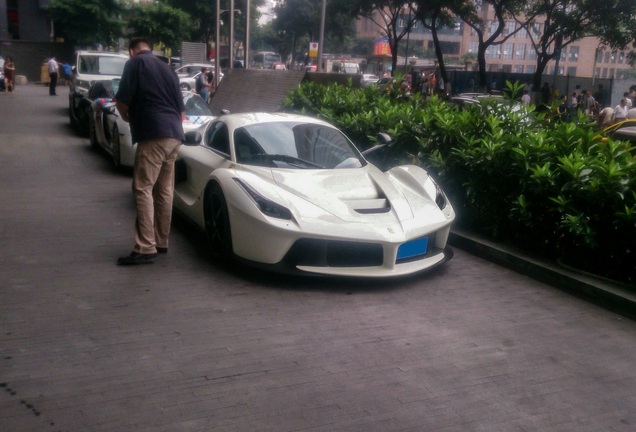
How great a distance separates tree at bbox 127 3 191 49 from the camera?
46.1 meters

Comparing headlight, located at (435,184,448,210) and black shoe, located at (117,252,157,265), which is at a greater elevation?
headlight, located at (435,184,448,210)

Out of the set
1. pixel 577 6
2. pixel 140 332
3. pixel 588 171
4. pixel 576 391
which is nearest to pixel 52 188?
pixel 140 332

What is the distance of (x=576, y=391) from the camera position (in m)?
4.02

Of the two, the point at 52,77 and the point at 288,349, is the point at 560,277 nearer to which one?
the point at 288,349

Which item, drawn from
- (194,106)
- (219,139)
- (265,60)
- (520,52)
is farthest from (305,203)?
(520,52)

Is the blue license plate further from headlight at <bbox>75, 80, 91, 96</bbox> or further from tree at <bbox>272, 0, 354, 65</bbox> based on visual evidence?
tree at <bbox>272, 0, 354, 65</bbox>

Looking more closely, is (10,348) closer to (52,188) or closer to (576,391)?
(576,391)

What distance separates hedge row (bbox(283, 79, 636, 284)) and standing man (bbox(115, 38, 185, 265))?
3.22 meters

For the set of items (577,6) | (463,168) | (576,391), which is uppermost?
(577,6)

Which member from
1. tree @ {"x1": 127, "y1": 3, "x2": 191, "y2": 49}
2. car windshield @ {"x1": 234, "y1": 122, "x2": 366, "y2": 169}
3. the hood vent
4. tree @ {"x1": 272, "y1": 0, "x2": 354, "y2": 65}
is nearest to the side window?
car windshield @ {"x1": 234, "y1": 122, "x2": 366, "y2": 169}

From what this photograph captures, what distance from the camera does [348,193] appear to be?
6.10 meters

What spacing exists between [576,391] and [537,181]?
275 cm

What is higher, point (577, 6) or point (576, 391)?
point (577, 6)

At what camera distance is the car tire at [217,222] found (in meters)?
6.00
